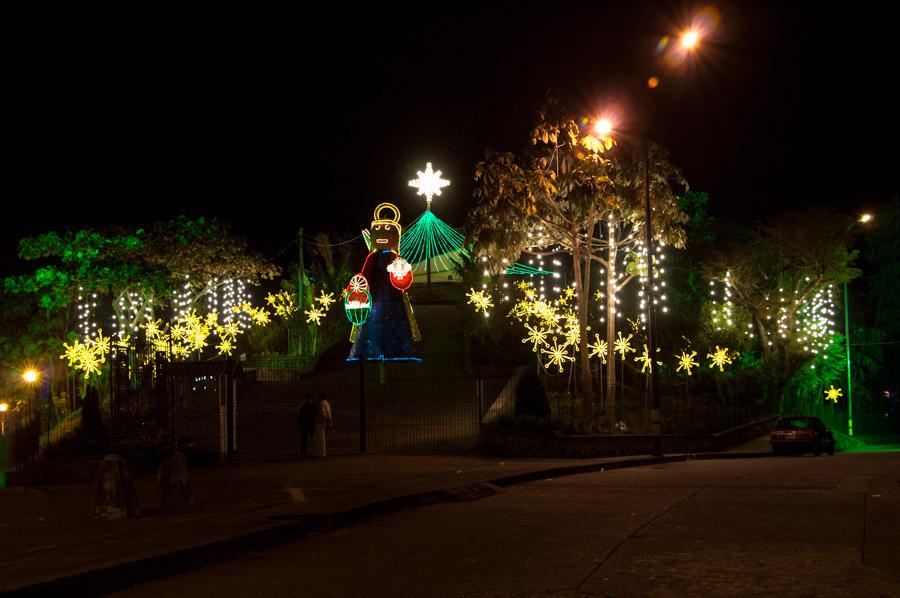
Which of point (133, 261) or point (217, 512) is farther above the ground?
point (133, 261)

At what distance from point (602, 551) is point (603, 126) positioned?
16357mm

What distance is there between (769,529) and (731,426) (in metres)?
22.2

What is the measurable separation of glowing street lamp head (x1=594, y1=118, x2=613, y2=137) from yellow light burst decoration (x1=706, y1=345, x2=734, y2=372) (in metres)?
13.5

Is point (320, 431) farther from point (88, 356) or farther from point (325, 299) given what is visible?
point (325, 299)

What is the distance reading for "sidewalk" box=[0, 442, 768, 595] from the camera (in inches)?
372

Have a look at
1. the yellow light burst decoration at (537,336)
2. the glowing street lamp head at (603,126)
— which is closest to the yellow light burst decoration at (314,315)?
the yellow light burst decoration at (537,336)

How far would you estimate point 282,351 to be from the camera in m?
43.0

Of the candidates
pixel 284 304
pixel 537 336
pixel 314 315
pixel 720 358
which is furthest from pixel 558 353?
pixel 284 304

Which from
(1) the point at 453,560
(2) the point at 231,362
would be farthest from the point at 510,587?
(2) the point at 231,362

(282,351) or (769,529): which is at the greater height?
(282,351)

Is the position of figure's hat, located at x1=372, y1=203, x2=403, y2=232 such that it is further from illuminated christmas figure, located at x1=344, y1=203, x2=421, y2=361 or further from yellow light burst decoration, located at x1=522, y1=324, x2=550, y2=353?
yellow light burst decoration, located at x1=522, y1=324, x2=550, y2=353

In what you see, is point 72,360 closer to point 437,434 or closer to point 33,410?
point 33,410

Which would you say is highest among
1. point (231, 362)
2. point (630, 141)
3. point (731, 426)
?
point (630, 141)

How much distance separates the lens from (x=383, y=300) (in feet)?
117
